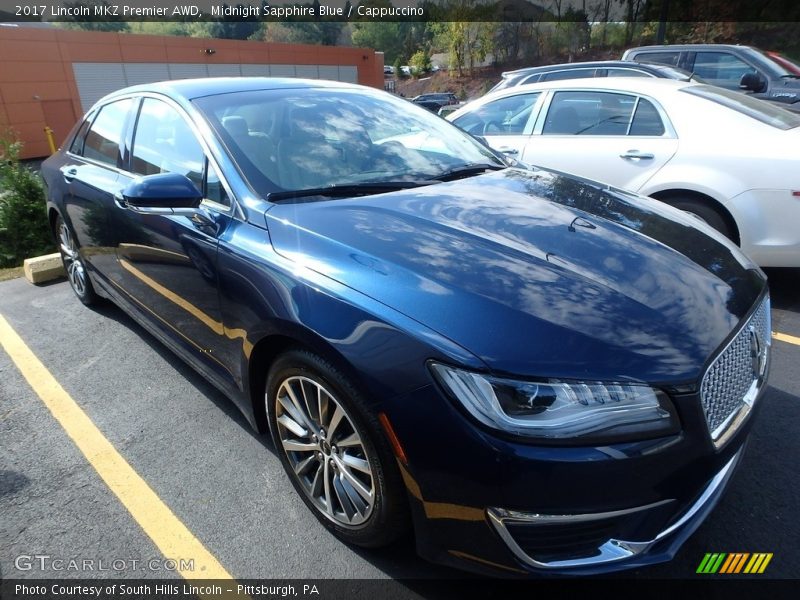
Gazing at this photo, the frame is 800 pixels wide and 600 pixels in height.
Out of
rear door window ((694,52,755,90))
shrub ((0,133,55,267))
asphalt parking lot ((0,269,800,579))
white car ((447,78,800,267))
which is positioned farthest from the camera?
rear door window ((694,52,755,90))

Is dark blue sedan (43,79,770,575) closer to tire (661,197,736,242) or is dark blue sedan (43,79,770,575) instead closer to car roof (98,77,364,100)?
car roof (98,77,364,100)

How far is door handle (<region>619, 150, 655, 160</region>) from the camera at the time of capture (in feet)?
13.7

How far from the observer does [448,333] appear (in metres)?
1.52

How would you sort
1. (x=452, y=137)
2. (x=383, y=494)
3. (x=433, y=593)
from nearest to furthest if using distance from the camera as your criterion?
1. (x=383, y=494)
2. (x=433, y=593)
3. (x=452, y=137)

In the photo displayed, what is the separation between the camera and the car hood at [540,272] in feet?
4.92

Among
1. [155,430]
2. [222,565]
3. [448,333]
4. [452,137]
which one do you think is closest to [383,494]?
[448,333]

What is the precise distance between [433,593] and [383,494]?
→ 445mm

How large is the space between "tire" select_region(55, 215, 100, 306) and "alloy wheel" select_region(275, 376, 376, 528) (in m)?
2.82

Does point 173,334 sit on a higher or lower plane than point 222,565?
→ higher

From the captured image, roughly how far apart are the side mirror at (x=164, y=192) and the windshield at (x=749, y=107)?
3.96 m

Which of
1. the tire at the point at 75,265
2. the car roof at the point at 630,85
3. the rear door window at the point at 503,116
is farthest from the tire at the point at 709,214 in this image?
the tire at the point at 75,265

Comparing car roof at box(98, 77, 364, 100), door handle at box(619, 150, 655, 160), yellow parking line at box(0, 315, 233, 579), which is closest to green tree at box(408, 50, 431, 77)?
door handle at box(619, 150, 655, 160)

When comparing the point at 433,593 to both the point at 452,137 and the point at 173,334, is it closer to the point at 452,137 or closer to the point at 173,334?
the point at 173,334
